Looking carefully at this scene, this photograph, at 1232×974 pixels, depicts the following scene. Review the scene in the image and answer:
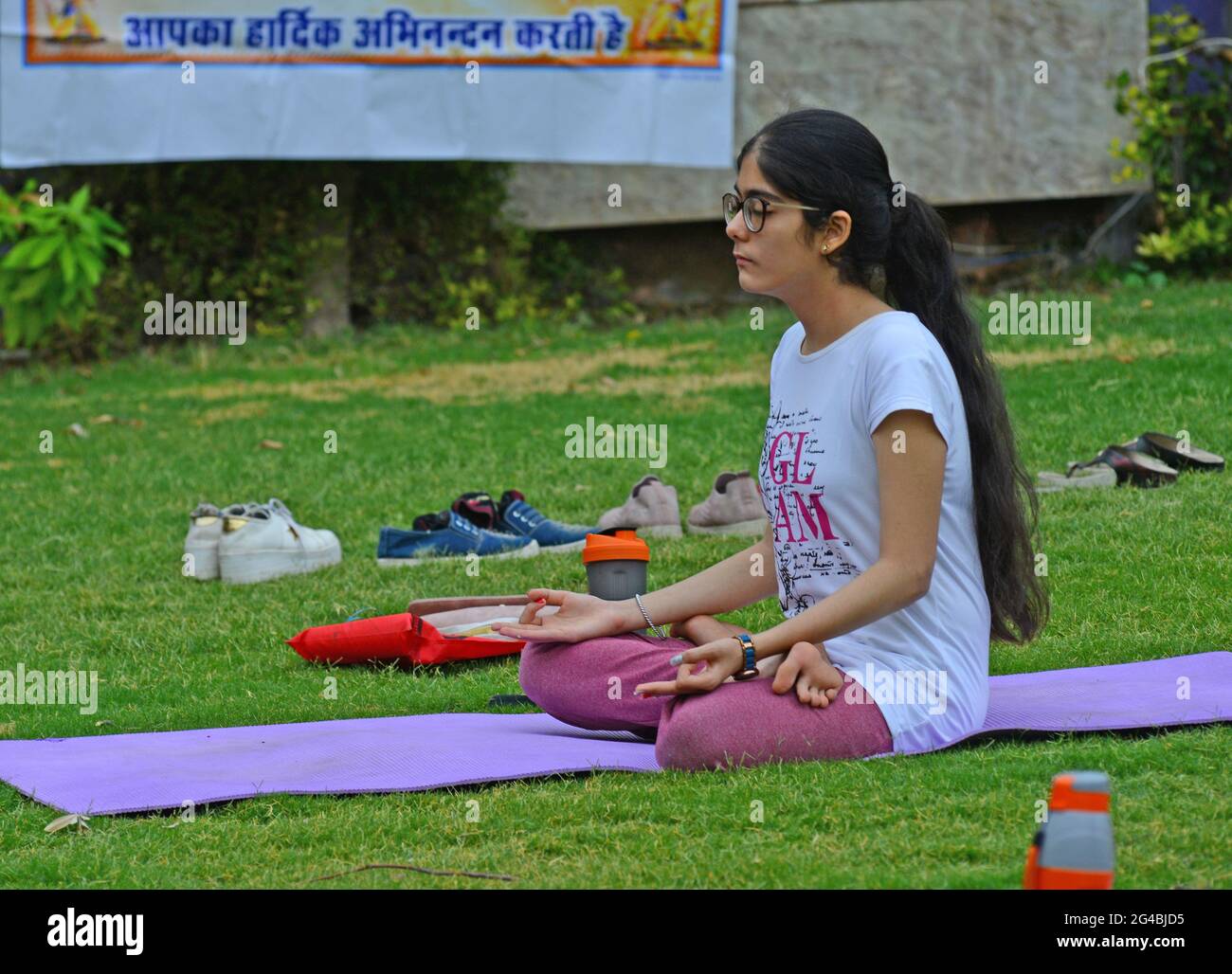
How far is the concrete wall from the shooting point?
12570mm

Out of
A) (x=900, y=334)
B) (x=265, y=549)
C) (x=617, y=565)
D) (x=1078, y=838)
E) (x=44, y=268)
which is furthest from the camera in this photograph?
(x=265, y=549)

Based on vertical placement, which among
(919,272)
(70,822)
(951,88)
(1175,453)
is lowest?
(70,822)

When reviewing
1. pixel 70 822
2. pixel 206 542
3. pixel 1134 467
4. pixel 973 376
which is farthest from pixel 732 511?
pixel 70 822

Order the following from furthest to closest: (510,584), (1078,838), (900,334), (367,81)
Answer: (367,81) < (510,584) < (900,334) < (1078,838)

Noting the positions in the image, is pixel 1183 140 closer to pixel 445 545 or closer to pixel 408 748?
pixel 445 545

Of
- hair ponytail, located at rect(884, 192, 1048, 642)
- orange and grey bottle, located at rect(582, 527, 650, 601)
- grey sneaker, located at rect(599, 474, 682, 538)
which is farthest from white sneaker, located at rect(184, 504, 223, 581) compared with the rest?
hair ponytail, located at rect(884, 192, 1048, 642)

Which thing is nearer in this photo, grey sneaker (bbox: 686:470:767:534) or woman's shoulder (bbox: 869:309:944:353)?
woman's shoulder (bbox: 869:309:944:353)

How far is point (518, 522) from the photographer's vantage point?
6770mm

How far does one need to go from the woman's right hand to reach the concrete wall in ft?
29.1

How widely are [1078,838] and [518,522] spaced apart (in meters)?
4.50

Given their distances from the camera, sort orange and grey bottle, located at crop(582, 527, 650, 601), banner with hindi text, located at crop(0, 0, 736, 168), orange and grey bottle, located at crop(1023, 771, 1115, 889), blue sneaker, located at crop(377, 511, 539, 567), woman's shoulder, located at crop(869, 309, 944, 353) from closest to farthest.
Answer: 1. orange and grey bottle, located at crop(1023, 771, 1115, 889)
2. woman's shoulder, located at crop(869, 309, 944, 353)
3. orange and grey bottle, located at crop(582, 527, 650, 601)
4. blue sneaker, located at crop(377, 511, 539, 567)
5. banner with hindi text, located at crop(0, 0, 736, 168)

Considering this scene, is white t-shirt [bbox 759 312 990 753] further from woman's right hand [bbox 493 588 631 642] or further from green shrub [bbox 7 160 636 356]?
green shrub [bbox 7 160 636 356]

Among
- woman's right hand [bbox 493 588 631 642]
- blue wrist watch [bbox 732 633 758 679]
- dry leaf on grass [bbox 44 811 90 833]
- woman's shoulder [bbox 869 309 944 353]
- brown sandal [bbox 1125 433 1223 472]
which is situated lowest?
dry leaf on grass [bbox 44 811 90 833]

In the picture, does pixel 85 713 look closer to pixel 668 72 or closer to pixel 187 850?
pixel 187 850
